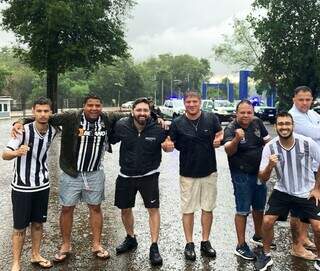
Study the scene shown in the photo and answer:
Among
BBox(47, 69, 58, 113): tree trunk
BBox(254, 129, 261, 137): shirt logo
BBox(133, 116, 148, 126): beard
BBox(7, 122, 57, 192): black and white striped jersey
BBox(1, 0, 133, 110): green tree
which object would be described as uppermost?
BBox(1, 0, 133, 110): green tree

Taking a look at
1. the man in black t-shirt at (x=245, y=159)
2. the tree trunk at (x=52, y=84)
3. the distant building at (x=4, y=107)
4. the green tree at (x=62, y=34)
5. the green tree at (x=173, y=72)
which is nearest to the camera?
the man in black t-shirt at (x=245, y=159)

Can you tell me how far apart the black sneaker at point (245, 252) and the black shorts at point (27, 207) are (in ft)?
7.29

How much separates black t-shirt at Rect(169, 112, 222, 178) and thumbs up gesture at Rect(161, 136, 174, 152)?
0.09 m

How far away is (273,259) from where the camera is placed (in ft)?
18.6

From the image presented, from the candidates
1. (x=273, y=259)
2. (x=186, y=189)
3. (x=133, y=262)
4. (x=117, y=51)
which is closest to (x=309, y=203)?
(x=273, y=259)

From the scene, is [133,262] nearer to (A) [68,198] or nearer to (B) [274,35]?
(A) [68,198]

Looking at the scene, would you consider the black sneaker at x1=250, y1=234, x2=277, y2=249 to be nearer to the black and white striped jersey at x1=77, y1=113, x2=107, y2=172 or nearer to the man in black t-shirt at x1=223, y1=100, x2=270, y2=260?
the man in black t-shirt at x1=223, y1=100, x2=270, y2=260

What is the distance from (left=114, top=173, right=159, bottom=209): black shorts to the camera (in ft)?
18.9

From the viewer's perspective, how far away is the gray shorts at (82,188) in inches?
222

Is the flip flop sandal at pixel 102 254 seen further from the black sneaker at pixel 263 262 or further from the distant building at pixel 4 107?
the distant building at pixel 4 107

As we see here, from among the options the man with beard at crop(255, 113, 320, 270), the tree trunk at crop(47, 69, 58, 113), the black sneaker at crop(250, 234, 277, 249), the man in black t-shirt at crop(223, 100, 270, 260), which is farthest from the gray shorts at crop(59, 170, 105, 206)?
the tree trunk at crop(47, 69, 58, 113)

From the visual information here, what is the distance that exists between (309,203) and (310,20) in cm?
2792

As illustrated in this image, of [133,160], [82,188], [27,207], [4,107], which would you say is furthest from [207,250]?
[4,107]

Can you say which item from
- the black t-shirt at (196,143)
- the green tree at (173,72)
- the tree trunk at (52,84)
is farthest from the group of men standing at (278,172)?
the green tree at (173,72)
